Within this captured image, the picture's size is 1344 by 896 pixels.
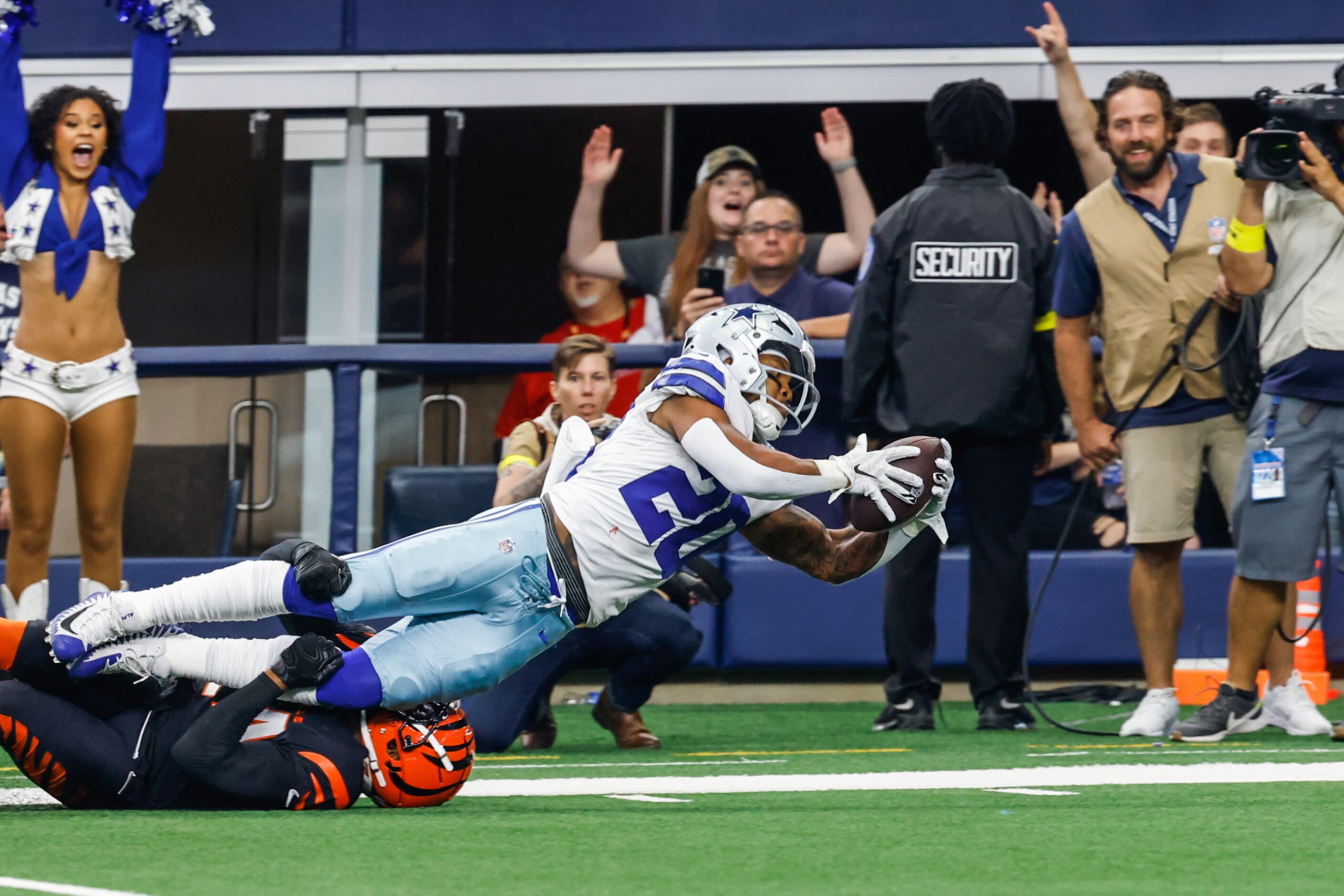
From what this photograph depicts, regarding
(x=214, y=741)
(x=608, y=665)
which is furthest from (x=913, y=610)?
(x=214, y=741)

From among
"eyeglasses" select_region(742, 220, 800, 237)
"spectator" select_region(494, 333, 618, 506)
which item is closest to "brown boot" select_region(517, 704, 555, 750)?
"spectator" select_region(494, 333, 618, 506)

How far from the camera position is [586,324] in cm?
832

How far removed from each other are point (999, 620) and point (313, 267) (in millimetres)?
3544

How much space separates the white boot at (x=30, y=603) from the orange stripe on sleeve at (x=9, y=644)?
239 centimetres

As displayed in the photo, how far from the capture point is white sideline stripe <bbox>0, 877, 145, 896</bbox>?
2.98 metres

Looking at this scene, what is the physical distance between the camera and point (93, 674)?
13.9 ft

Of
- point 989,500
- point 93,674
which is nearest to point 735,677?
point 989,500

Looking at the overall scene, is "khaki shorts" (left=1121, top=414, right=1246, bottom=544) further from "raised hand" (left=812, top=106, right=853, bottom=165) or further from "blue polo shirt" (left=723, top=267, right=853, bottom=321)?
"raised hand" (left=812, top=106, right=853, bottom=165)

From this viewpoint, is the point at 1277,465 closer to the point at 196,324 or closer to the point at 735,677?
the point at 735,677

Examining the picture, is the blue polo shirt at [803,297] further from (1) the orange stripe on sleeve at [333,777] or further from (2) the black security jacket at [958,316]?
(1) the orange stripe on sleeve at [333,777]

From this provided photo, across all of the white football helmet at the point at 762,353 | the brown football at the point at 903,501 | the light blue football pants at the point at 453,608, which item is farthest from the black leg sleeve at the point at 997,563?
A: the light blue football pants at the point at 453,608

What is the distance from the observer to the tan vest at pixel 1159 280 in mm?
6211

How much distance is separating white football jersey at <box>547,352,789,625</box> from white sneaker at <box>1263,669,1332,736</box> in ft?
7.54

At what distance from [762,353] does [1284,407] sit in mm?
1976
